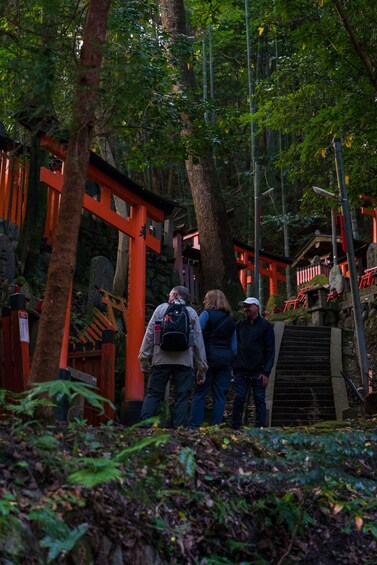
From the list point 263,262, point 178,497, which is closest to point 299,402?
point 178,497

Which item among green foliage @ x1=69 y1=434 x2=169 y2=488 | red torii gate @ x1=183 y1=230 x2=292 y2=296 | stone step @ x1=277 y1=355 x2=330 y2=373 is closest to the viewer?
green foliage @ x1=69 y1=434 x2=169 y2=488

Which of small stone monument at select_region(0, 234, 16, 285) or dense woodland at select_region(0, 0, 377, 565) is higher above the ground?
small stone monument at select_region(0, 234, 16, 285)

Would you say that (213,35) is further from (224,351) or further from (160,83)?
(224,351)

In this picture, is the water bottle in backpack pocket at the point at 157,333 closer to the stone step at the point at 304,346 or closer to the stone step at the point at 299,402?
the stone step at the point at 299,402

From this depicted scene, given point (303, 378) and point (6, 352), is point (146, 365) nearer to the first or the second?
point (6, 352)

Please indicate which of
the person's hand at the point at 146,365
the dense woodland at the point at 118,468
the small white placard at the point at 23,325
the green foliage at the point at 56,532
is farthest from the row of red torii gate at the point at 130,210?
the green foliage at the point at 56,532

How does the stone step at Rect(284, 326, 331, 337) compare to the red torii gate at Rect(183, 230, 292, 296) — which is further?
the red torii gate at Rect(183, 230, 292, 296)

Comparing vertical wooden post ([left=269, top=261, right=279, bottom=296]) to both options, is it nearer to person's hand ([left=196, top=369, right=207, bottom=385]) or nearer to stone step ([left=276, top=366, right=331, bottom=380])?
stone step ([left=276, top=366, right=331, bottom=380])

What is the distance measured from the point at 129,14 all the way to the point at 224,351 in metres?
6.93

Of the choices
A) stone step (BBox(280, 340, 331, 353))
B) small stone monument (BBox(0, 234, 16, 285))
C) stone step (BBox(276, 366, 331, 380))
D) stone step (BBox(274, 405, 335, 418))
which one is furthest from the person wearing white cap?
stone step (BBox(280, 340, 331, 353))

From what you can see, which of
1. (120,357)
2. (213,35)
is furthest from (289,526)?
(213,35)

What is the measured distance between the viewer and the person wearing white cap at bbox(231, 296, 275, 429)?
9133 mm

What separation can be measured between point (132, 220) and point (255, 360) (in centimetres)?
512

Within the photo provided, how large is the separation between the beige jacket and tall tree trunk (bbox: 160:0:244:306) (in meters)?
11.5
